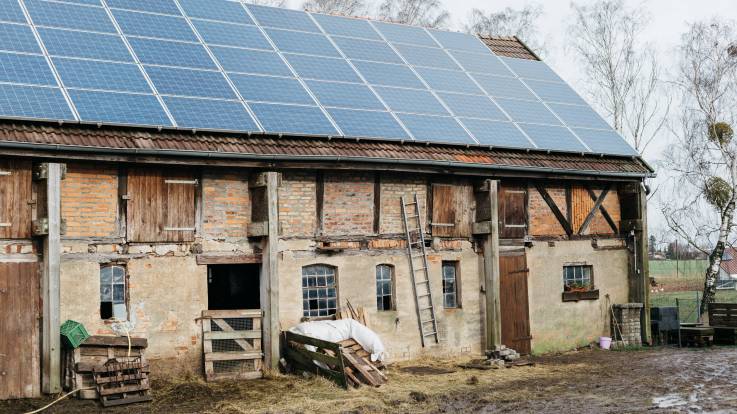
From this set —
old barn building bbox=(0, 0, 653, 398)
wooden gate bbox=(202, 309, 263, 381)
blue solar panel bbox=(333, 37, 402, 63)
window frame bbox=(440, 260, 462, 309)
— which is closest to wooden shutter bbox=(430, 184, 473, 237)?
old barn building bbox=(0, 0, 653, 398)

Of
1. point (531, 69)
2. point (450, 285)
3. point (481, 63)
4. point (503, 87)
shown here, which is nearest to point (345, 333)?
point (450, 285)

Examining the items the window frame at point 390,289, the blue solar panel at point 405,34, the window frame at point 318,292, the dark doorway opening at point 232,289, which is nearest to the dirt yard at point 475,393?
the window frame at point 390,289

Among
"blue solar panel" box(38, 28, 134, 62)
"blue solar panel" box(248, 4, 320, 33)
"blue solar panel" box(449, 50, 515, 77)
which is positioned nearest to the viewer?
"blue solar panel" box(38, 28, 134, 62)

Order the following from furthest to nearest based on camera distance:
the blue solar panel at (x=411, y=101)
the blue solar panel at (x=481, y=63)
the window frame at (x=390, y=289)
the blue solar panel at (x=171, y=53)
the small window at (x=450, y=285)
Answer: the blue solar panel at (x=481, y=63) < the blue solar panel at (x=411, y=101) < the small window at (x=450, y=285) < the window frame at (x=390, y=289) < the blue solar panel at (x=171, y=53)

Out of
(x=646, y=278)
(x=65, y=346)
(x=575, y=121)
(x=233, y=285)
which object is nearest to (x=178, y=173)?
(x=65, y=346)

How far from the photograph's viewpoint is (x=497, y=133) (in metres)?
21.0

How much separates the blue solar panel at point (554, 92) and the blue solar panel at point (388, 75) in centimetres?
420

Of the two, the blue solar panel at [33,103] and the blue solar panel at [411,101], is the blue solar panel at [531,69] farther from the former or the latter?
the blue solar panel at [33,103]

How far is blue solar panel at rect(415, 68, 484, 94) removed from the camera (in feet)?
72.4

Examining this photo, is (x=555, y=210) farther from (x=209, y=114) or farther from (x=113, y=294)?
(x=113, y=294)

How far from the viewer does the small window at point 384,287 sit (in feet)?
62.2

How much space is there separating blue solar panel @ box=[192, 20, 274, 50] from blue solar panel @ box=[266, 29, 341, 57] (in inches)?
13.2

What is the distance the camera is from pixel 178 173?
1645 centimetres

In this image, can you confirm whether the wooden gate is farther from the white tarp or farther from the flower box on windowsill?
the flower box on windowsill
